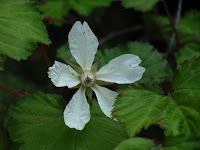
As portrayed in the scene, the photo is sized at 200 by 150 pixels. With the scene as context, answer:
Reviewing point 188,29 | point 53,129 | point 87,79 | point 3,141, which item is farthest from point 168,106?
point 188,29

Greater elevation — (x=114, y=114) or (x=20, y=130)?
(x=114, y=114)

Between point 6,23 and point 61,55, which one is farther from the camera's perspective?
point 61,55

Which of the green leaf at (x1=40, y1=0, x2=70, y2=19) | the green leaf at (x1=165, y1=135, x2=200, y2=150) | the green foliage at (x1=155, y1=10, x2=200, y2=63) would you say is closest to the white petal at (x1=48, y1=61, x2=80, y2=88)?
the green leaf at (x1=165, y1=135, x2=200, y2=150)

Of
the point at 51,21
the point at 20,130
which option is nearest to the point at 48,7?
the point at 51,21

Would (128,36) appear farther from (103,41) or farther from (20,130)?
(20,130)

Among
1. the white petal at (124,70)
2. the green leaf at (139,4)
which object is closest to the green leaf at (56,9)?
the green leaf at (139,4)

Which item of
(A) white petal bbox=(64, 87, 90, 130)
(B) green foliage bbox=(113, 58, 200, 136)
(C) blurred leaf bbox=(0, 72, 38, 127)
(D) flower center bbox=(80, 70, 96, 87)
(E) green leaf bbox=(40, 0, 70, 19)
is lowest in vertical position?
(C) blurred leaf bbox=(0, 72, 38, 127)

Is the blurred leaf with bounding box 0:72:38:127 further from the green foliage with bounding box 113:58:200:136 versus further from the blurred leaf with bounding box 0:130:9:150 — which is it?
the green foliage with bounding box 113:58:200:136
